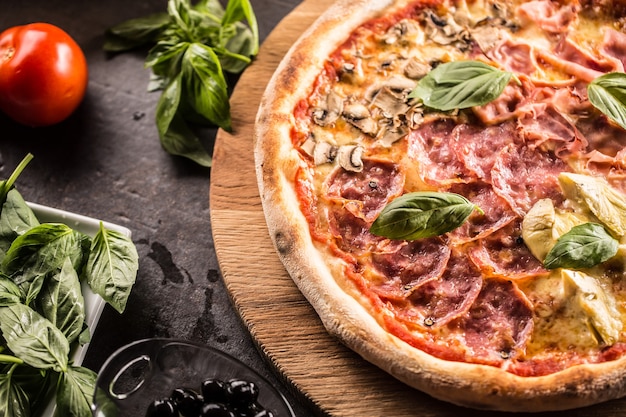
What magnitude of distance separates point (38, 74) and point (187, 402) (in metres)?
2.03

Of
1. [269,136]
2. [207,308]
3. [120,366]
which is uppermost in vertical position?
[269,136]

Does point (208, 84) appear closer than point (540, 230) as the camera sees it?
No

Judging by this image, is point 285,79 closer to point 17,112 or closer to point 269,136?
point 269,136

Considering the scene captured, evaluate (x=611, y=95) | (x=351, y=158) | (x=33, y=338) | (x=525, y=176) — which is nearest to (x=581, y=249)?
(x=525, y=176)

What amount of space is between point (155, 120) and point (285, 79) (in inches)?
34.8

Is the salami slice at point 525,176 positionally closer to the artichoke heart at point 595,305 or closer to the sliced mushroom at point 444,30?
the artichoke heart at point 595,305

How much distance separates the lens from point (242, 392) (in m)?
3.00

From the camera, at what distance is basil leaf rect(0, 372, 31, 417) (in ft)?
10.0

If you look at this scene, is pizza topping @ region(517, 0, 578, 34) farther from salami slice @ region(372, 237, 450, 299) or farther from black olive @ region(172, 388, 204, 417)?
black olive @ region(172, 388, 204, 417)

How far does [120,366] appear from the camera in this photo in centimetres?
306

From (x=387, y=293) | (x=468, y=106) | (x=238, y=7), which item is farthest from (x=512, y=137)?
(x=238, y=7)

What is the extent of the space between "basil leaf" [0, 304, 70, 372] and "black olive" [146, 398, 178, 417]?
383mm

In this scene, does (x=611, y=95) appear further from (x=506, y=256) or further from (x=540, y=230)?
(x=506, y=256)

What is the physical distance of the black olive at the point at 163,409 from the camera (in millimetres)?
2951
